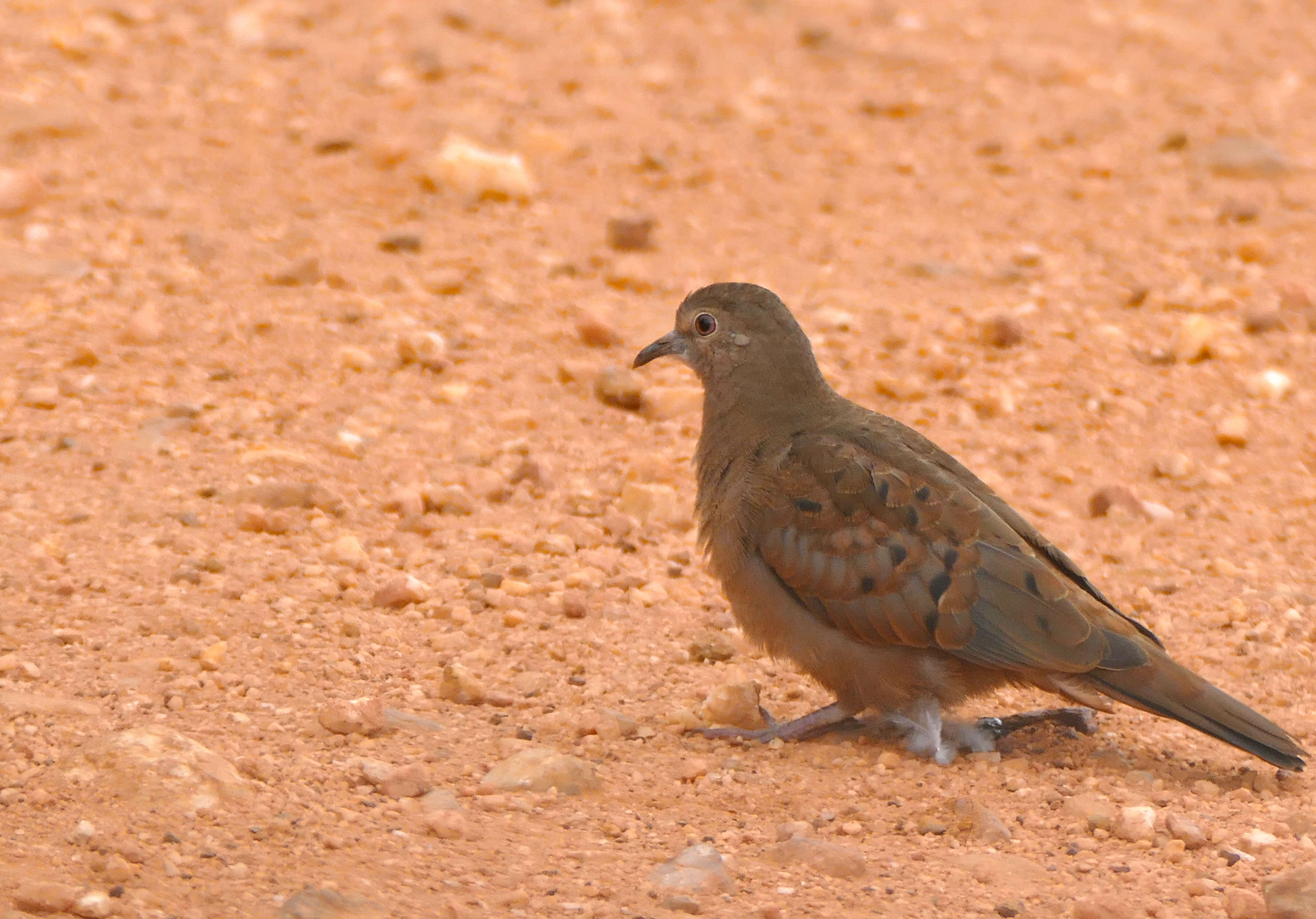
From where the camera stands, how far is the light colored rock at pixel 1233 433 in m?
6.60

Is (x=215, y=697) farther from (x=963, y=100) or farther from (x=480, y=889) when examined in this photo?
(x=963, y=100)

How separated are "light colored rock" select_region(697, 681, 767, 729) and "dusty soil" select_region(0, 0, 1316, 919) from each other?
13 cm

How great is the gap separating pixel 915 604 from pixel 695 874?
111cm

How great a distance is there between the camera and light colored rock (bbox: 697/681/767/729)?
462 centimetres

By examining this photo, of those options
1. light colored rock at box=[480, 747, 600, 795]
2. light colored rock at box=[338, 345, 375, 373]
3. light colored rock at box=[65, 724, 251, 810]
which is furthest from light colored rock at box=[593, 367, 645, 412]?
light colored rock at box=[65, 724, 251, 810]

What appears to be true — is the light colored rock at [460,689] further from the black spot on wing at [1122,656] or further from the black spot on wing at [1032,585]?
the black spot on wing at [1122,656]

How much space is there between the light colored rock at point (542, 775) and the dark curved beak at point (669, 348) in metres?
1.69

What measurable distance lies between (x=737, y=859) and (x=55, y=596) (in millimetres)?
2177

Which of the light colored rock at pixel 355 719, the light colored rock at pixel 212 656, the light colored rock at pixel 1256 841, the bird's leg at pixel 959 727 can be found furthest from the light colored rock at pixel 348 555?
the light colored rock at pixel 1256 841

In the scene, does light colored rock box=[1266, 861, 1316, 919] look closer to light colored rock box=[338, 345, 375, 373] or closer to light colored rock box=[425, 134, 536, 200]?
light colored rock box=[338, 345, 375, 373]

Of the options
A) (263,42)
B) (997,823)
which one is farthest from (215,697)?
(263,42)

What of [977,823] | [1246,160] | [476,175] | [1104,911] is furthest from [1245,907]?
[1246,160]

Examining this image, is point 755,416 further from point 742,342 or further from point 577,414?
point 577,414

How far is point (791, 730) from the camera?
4652 mm
